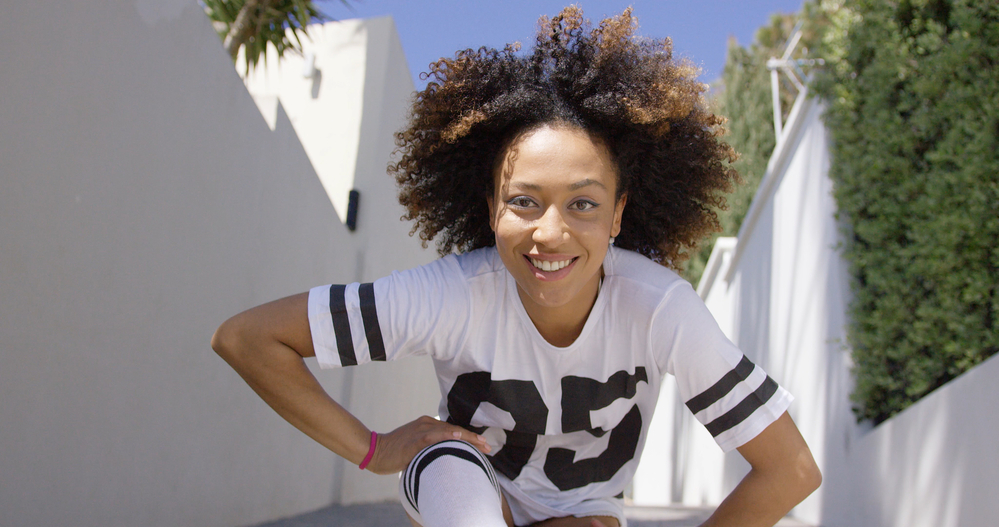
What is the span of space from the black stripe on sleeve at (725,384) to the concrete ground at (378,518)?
6.99 feet

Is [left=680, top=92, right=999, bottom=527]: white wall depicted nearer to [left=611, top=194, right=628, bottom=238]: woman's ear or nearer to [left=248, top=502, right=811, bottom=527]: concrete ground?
[left=248, top=502, right=811, bottom=527]: concrete ground

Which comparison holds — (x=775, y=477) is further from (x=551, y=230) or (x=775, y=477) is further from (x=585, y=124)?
(x=585, y=124)

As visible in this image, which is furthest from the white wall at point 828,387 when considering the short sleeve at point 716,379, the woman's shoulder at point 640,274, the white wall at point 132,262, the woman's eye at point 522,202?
the white wall at point 132,262

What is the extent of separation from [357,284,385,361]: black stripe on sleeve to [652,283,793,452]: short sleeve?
2.46 feet

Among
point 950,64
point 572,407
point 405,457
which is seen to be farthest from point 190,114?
point 950,64

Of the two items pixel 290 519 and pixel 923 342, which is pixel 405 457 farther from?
pixel 923 342

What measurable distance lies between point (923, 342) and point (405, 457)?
2.35 meters

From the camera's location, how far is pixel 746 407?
1854mm

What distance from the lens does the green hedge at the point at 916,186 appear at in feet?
9.23

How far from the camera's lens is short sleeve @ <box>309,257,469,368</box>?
1.88 m

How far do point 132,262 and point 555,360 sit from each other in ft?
4.94

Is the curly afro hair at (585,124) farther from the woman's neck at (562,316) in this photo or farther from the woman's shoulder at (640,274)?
the woman's neck at (562,316)

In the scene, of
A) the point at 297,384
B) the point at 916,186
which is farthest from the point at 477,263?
the point at 916,186

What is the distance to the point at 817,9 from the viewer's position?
14.8ft
